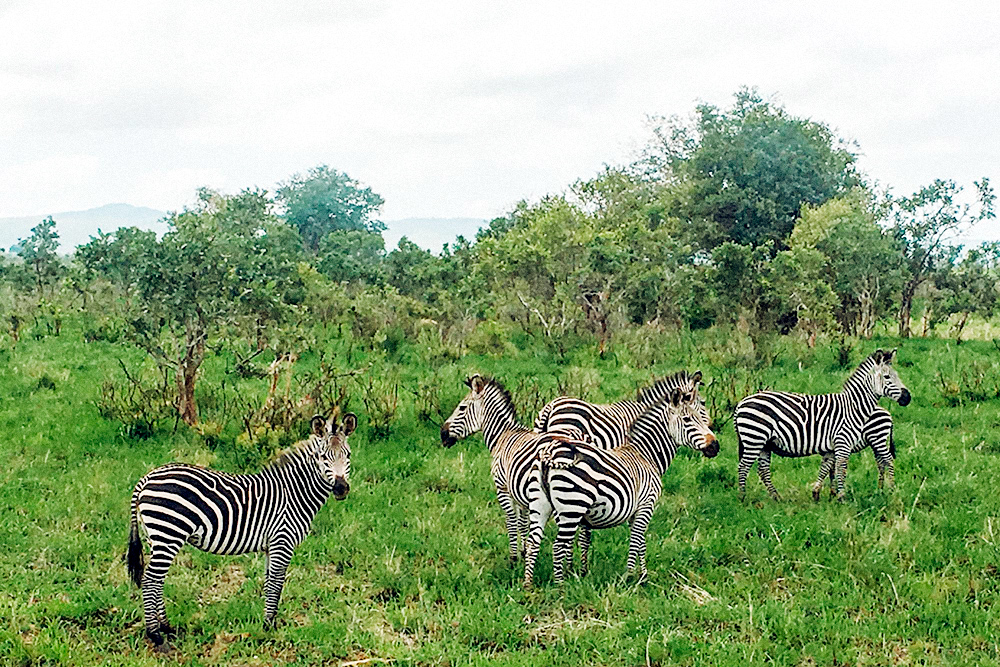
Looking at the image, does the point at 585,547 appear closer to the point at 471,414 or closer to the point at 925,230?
the point at 471,414

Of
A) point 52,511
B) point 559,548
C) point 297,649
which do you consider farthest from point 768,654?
point 52,511

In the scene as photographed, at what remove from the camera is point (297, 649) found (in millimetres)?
6371

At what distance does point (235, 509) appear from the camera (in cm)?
651

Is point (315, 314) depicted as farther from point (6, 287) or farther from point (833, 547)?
point (833, 547)

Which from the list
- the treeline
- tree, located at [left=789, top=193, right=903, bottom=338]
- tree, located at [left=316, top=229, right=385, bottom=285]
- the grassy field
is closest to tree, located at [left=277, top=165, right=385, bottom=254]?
tree, located at [left=316, top=229, right=385, bottom=285]

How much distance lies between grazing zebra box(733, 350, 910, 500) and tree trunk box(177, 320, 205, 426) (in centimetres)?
787

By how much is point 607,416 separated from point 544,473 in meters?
2.46

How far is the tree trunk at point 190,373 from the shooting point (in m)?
12.2

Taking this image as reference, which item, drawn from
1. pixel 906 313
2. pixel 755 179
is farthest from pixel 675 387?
pixel 755 179

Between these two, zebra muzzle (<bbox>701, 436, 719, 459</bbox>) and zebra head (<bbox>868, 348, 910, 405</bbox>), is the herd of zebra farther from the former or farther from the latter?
zebra head (<bbox>868, 348, 910, 405</bbox>)

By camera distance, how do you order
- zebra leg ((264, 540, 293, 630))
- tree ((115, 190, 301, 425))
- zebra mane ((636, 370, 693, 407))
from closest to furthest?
1. zebra leg ((264, 540, 293, 630))
2. zebra mane ((636, 370, 693, 407))
3. tree ((115, 190, 301, 425))

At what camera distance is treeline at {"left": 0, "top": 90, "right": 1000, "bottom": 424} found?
491 inches

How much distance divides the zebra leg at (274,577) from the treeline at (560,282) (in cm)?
632

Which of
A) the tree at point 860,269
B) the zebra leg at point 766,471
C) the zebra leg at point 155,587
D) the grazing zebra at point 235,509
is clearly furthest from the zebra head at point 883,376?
the tree at point 860,269
